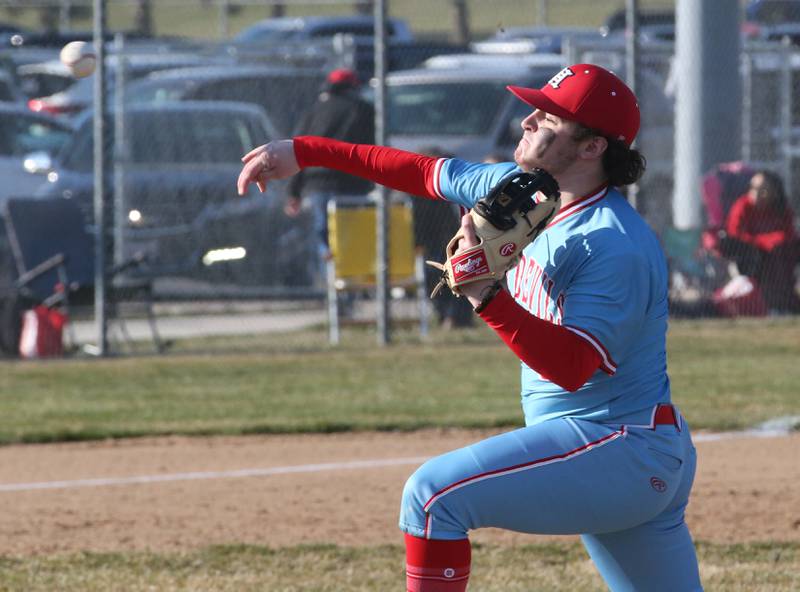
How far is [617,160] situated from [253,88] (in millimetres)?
12038

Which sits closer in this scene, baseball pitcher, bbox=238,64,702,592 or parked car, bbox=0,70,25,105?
baseball pitcher, bbox=238,64,702,592

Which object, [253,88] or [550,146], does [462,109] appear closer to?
[253,88]

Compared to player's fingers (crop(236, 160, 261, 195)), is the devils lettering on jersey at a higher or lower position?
lower

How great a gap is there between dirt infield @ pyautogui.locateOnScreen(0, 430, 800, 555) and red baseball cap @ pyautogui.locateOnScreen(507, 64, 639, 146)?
294 centimetres

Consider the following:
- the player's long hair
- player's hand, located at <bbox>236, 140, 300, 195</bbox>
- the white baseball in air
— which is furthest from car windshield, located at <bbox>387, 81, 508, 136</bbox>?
the player's long hair

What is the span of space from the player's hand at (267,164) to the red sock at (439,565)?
1.17 metres

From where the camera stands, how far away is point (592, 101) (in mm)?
3668

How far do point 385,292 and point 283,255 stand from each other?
208 centimetres

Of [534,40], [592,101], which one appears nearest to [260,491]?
[592,101]

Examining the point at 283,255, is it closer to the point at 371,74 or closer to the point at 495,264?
the point at 371,74

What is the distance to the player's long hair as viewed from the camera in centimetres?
370

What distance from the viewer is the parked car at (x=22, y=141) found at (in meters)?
14.4

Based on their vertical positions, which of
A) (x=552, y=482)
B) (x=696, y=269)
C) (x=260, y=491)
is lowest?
(x=260, y=491)

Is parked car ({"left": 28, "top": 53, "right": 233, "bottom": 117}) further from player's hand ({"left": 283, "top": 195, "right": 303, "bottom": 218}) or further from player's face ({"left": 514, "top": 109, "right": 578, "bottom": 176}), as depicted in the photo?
player's face ({"left": 514, "top": 109, "right": 578, "bottom": 176})
